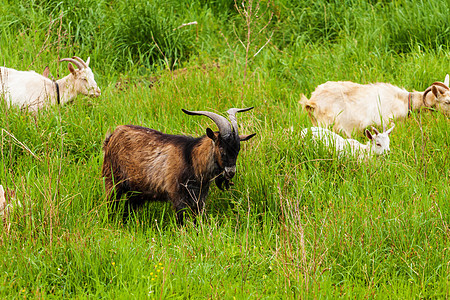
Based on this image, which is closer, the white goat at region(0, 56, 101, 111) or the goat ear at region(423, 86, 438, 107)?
the white goat at region(0, 56, 101, 111)

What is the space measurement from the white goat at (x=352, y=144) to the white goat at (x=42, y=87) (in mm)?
2999

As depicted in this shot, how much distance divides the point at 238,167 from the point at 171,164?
72 cm

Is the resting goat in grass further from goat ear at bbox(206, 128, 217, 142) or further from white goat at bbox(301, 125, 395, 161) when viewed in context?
white goat at bbox(301, 125, 395, 161)

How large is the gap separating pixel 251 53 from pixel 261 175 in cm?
426

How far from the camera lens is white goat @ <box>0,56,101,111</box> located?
708cm

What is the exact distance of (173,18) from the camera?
9.43 meters

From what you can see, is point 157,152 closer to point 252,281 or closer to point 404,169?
point 252,281

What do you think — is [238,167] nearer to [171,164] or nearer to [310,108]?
[171,164]

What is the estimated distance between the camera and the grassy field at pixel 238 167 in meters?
4.21

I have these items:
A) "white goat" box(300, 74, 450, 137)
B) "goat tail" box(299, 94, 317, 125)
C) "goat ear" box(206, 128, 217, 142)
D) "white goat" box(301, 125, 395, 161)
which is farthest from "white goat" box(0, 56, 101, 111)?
"white goat" box(301, 125, 395, 161)

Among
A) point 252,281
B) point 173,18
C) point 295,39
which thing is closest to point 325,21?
point 295,39

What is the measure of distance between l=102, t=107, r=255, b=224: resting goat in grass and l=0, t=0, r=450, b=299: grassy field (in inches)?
9.0

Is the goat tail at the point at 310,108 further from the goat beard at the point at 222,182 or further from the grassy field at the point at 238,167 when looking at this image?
the goat beard at the point at 222,182

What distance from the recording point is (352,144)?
6535 mm
